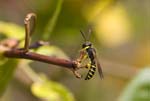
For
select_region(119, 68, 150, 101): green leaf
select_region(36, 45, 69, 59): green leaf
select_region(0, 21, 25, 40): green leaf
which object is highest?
select_region(0, 21, 25, 40): green leaf

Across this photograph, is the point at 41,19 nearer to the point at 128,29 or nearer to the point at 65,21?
the point at 65,21

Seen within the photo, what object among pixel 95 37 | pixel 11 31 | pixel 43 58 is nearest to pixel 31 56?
pixel 43 58

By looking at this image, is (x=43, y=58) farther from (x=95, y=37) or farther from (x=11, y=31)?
(x=95, y=37)

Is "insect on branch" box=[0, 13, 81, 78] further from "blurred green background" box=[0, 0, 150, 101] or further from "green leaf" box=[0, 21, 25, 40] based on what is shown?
"blurred green background" box=[0, 0, 150, 101]

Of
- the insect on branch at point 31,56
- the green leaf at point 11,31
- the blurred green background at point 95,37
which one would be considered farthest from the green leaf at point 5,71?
the blurred green background at point 95,37

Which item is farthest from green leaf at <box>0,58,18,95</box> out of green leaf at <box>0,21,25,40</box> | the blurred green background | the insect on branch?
the blurred green background

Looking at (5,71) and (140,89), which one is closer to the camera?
(5,71)
